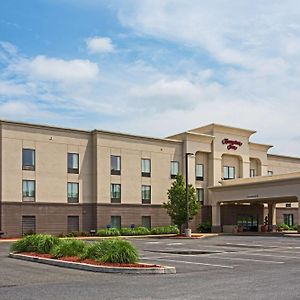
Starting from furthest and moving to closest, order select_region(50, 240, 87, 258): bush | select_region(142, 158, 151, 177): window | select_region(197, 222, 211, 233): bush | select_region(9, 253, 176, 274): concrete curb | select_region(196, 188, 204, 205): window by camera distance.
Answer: select_region(196, 188, 204, 205): window, select_region(197, 222, 211, 233): bush, select_region(142, 158, 151, 177): window, select_region(50, 240, 87, 258): bush, select_region(9, 253, 176, 274): concrete curb

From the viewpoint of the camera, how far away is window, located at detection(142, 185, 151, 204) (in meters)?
53.1

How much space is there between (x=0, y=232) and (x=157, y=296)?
114ft

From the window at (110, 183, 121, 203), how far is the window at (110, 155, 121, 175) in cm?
124

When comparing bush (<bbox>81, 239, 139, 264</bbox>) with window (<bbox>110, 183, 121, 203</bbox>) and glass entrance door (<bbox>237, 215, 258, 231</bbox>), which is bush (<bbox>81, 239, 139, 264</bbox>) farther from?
glass entrance door (<bbox>237, 215, 258, 231</bbox>)

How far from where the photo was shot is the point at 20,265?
19.2 m

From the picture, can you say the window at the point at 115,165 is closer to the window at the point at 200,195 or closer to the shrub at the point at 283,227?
the window at the point at 200,195

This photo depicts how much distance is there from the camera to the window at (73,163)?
160ft

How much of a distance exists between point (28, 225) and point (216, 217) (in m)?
20.2

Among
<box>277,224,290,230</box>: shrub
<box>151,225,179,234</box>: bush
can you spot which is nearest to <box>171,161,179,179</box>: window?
<box>151,225,179,234</box>: bush

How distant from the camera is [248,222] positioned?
5931cm

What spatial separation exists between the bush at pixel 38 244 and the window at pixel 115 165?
2695 centimetres

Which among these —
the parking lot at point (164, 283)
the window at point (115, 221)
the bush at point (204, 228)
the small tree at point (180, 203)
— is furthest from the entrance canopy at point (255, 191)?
the parking lot at point (164, 283)

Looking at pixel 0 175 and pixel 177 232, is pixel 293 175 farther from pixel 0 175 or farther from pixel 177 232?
pixel 0 175

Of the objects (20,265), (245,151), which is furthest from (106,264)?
(245,151)
